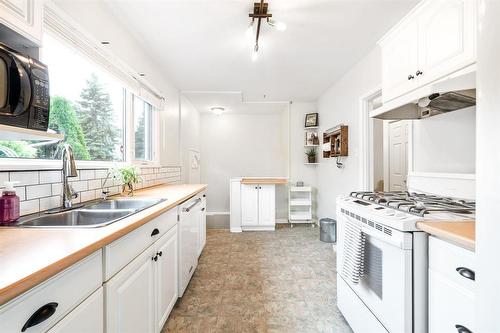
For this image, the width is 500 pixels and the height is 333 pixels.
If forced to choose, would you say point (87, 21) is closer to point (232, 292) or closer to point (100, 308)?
point (100, 308)

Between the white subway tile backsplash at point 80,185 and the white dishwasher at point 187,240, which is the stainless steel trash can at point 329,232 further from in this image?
the white subway tile backsplash at point 80,185

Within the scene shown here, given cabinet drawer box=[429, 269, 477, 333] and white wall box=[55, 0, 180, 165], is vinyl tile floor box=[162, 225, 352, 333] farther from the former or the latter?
white wall box=[55, 0, 180, 165]

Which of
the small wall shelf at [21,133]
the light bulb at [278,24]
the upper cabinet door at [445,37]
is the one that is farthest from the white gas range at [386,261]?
the small wall shelf at [21,133]

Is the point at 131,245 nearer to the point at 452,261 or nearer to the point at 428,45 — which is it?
the point at 452,261

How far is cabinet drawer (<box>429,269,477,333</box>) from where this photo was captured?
853 millimetres

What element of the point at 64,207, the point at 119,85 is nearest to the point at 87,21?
the point at 119,85

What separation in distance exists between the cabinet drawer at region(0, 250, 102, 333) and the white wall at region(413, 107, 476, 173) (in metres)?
2.12

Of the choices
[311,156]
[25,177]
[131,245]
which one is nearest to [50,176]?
[25,177]

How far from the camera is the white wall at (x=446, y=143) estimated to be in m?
1.57

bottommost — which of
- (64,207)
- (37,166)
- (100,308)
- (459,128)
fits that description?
(100,308)

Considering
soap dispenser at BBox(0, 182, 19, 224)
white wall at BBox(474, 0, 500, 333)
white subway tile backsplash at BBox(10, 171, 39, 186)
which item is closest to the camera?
white wall at BBox(474, 0, 500, 333)

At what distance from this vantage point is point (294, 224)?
4465 mm

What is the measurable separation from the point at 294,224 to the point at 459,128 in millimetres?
3193

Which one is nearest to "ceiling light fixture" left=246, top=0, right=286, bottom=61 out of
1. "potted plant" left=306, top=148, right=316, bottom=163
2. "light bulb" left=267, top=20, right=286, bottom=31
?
"light bulb" left=267, top=20, right=286, bottom=31
